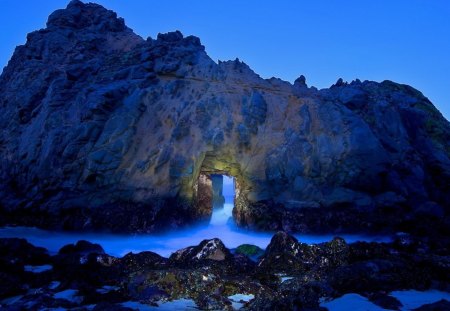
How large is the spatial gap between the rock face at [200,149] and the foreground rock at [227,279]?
29.9 ft

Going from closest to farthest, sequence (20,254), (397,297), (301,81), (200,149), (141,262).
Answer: (397,297) < (141,262) < (20,254) < (200,149) < (301,81)

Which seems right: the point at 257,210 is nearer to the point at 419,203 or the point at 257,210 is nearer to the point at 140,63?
the point at 419,203

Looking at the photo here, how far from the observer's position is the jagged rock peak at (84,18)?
3331cm

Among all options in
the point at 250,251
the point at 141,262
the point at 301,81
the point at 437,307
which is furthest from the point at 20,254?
the point at 301,81

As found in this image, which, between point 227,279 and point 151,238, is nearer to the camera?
point 227,279

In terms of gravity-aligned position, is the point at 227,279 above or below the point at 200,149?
below

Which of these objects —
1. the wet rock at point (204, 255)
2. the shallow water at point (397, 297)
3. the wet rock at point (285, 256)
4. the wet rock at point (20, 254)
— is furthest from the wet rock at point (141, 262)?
the shallow water at point (397, 297)

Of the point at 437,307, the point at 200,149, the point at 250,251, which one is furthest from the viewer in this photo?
the point at 200,149

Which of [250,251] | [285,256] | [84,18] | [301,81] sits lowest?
[250,251]

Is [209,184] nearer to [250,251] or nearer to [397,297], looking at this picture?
[250,251]

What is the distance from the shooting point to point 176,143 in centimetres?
2423

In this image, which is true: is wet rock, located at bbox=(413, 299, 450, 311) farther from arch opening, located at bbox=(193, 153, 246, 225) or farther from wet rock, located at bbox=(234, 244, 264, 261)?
arch opening, located at bbox=(193, 153, 246, 225)

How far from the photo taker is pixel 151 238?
21609mm

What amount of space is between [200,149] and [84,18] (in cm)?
1962
